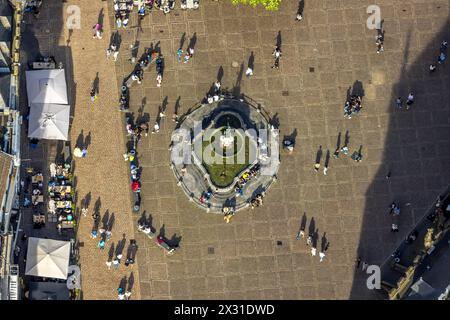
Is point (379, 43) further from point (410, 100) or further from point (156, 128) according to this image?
point (156, 128)

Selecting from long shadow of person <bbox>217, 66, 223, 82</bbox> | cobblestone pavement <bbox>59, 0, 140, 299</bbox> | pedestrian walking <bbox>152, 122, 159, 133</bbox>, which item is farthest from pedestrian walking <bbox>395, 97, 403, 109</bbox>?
cobblestone pavement <bbox>59, 0, 140, 299</bbox>

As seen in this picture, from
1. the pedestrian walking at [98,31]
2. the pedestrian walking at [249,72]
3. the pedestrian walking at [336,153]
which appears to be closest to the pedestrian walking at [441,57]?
the pedestrian walking at [336,153]

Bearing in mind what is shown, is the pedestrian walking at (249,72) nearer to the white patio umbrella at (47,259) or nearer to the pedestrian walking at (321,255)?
the pedestrian walking at (321,255)

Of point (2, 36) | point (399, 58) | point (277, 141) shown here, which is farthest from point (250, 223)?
point (2, 36)

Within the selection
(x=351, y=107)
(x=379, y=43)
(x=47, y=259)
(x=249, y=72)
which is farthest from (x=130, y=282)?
(x=379, y=43)

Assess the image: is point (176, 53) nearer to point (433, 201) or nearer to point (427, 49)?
point (427, 49)

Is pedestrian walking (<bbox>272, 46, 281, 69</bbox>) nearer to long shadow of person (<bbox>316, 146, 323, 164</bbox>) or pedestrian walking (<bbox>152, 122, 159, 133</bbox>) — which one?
long shadow of person (<bbox>316, 146, 323, 164</bbox>)
